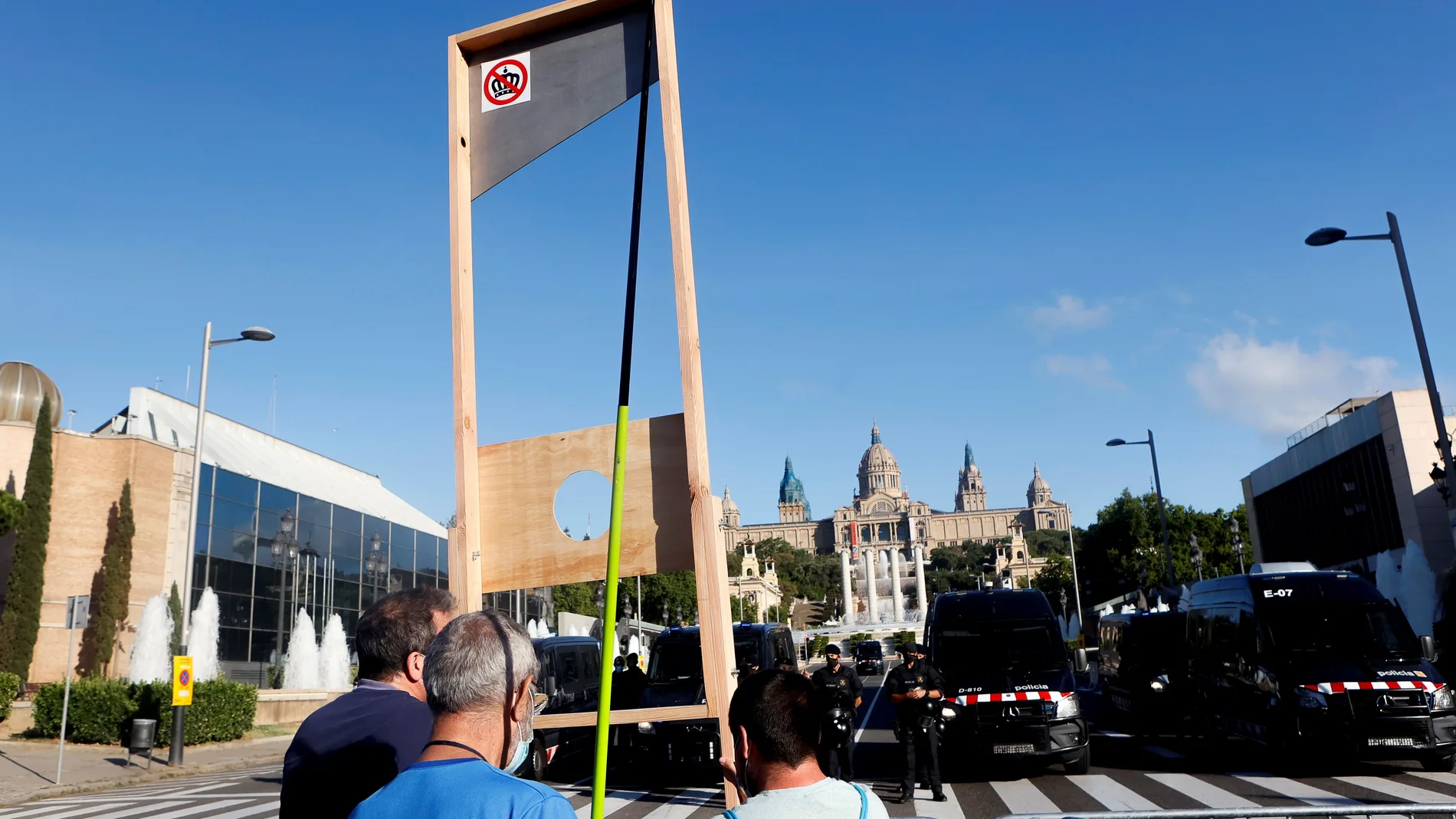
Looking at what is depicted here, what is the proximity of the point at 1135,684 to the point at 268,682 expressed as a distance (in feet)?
100

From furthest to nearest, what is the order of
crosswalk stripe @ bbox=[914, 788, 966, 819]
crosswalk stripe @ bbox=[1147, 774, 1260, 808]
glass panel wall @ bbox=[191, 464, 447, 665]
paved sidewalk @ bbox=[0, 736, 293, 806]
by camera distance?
glass panel wall @ bbox=[191, 464, 447, 665]
paved sidewalk @ bbox=[0, 736, 293, 806]
crosswalk stripe @ bbox=[914, 788, 966, 819]
crosswalk stripe @ bbox=[1147, 774, 1260, 808]

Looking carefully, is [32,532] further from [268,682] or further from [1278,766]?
[1278,766]

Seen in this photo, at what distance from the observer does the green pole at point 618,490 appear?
2955mm

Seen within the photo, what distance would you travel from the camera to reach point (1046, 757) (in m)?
12.4

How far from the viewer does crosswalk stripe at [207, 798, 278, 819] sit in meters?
12.1

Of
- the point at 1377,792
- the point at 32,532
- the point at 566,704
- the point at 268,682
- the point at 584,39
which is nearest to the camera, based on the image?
the point at 584,39

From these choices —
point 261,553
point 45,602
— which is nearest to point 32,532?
point 45,602

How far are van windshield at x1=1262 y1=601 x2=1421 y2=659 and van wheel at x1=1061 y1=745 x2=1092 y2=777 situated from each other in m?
2.80

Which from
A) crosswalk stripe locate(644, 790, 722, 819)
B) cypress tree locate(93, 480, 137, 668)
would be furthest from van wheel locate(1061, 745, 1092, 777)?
cypress tree locate(93, 480, 137, 668)

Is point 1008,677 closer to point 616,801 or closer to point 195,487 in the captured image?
point 616,801

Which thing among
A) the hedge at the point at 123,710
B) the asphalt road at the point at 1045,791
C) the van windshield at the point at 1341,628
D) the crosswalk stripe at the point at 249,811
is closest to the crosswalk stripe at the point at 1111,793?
the asphalt road at the point at 1045,791

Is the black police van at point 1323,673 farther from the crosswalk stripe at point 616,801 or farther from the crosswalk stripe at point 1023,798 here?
the crosswalk stripe at point 616,801

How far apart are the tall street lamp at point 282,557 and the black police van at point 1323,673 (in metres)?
24.8

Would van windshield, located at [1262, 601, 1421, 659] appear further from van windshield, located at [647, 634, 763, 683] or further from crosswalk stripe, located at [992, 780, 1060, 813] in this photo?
van windshield, located at [647, 634, 763, 683]
